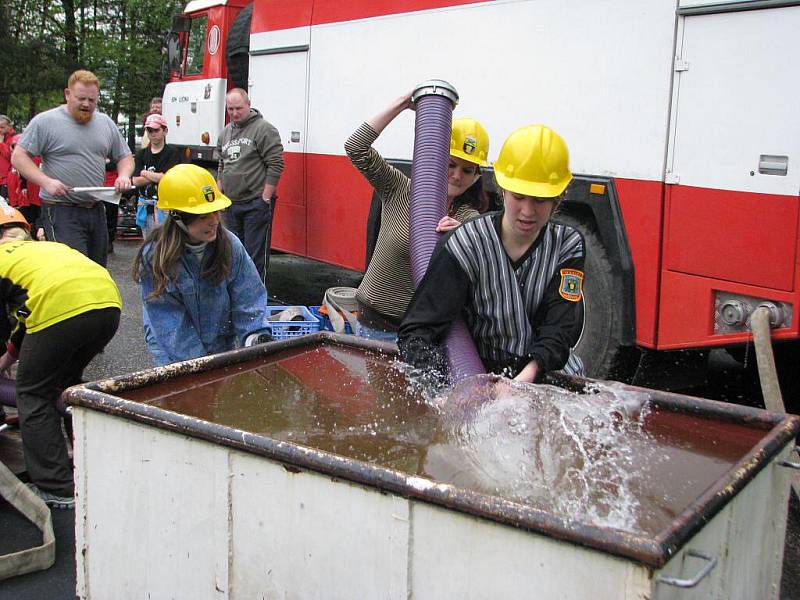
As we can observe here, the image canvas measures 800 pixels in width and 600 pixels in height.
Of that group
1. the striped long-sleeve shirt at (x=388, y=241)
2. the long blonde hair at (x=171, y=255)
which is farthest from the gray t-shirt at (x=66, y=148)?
the striped long-sleeve shirt at (x=388, y=241)

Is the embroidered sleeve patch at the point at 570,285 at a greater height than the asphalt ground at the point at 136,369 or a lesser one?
greater

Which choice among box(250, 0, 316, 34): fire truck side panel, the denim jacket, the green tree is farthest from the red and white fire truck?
the green tree

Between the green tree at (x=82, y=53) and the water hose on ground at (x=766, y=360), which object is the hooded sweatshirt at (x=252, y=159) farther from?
the green tree at (x=82, y=53)

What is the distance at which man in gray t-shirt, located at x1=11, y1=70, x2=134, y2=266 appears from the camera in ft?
19.8

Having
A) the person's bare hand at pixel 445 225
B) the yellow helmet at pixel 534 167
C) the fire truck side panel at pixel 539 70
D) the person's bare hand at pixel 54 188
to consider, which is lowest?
the person's bare hand at pixel 445 225

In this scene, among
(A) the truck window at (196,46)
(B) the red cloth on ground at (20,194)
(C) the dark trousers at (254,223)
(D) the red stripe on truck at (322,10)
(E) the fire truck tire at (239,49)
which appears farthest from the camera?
(B) the red cloth on ground at (20,194)

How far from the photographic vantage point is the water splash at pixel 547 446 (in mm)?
2281

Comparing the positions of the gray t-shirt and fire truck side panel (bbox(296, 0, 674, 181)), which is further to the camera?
the gray t-shirt

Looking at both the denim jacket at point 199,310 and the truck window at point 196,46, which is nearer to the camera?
the denim jacket at point 199,310

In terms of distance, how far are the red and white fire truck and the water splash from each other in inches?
78.0

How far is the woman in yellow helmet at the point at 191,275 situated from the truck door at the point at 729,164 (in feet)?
7.84

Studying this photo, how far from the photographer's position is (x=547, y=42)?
5.54m

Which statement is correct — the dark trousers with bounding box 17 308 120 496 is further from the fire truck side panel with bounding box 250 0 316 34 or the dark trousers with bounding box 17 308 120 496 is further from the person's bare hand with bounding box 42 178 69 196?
the fire truck side panel with bounding box 250 0 316 34

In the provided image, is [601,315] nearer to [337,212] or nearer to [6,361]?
[337,212]
